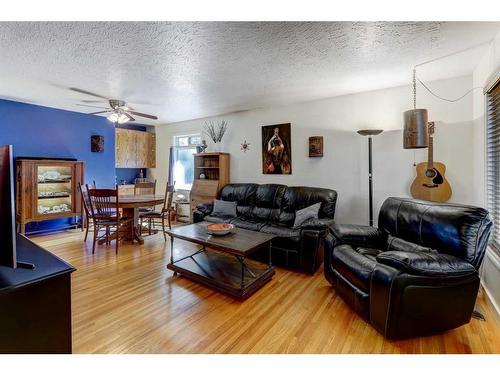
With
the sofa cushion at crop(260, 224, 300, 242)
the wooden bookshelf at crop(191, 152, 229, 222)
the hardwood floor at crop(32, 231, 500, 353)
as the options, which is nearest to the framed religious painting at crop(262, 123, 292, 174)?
the wooden bookshelf at crop(191, 152, 229, 222)

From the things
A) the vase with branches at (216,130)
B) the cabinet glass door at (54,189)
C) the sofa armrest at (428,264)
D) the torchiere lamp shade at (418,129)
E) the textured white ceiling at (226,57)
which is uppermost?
A: the textured white ceiling at (226,57)

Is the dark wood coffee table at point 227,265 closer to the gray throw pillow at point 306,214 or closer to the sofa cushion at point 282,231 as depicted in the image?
the sofa cushion at point 282,231

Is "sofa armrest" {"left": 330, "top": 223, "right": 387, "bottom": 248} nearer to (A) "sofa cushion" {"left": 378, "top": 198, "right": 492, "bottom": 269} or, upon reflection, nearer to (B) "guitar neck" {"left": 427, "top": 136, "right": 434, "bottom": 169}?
(A) "sofa cushion" {"left": 378, "top": 198, "right": 492, "bottom": 269}

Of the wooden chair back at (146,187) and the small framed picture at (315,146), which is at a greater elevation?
the small framed picture at (315,146)

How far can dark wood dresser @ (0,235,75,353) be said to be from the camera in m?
1.03

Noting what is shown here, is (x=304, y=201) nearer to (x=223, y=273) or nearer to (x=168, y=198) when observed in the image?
(x=223, y=273)

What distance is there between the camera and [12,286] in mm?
1021

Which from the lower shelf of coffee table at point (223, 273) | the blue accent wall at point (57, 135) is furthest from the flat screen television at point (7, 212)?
the blue accent wall at point (57, 135)

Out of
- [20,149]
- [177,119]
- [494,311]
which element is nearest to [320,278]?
[494,311]

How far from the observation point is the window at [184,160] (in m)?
5.92

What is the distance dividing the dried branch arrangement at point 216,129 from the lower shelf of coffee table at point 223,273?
263cm

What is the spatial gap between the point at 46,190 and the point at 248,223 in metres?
3.80

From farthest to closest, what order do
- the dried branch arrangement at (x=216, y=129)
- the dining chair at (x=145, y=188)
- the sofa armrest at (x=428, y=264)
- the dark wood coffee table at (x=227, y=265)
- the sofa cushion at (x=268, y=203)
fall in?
the dried branch arrangement at (x=216, y=129), the dining chair at (x=145, y=188), the sofa cushion at (x=268, y=203), the dark wood coffee table at (x=227, y=265), the sofa armrest at (x=428, y=264)

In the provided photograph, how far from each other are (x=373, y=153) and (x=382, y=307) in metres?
2.37
